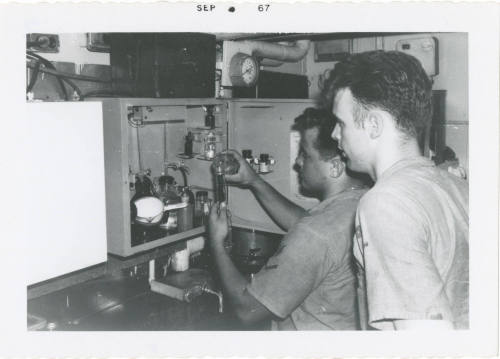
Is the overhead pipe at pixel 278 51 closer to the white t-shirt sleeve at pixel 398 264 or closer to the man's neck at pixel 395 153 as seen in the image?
the man's neck at pixel 395 153

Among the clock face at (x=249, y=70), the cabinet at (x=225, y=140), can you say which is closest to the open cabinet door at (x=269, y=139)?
the cabinet at (x=225, y=140)

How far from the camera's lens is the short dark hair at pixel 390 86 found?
3.64 feet

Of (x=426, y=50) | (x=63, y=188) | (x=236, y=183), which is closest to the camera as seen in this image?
(x=63, y=188)

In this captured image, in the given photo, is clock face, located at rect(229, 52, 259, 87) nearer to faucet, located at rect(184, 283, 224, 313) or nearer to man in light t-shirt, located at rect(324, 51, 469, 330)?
man in light t-shirt, located at rect(324, 51, 469, 330)

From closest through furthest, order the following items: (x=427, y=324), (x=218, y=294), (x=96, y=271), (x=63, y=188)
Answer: (x=427, y=324) < (x=63, y=188) < (x=96, y=271) < (x=218, y=294)

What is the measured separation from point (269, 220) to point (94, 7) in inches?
48.2

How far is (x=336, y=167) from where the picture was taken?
157cm

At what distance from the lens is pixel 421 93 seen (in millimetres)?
1176

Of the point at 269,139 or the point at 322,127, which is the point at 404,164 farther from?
the point at 269,139

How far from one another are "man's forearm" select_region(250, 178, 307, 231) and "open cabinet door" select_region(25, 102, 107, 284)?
82cm

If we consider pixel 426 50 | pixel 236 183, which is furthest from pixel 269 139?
pixel 426 50

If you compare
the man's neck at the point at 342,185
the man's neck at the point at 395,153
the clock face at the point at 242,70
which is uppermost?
the clock face at the point at 242,70

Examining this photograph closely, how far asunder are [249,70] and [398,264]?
4.68 ft

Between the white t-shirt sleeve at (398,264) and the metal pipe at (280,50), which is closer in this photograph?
the white t-shirt sleeve at (398,264)
